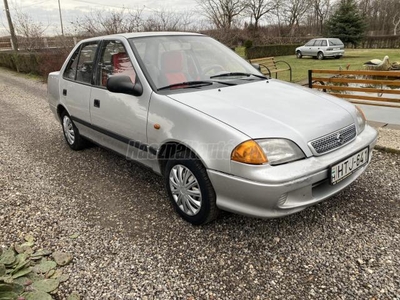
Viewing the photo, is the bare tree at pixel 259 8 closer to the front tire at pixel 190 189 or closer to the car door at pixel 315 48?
the car door at pixel 315 48

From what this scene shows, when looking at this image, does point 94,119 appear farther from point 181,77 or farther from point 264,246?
point 264,246

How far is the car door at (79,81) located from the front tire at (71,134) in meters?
0.25

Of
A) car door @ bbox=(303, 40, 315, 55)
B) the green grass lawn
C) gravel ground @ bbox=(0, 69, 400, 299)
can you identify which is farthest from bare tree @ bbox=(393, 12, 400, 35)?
gravel ground @ bbox=(0, 69, 400, 299)

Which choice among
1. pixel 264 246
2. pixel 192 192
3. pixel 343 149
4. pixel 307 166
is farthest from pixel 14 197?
pixel 343 149

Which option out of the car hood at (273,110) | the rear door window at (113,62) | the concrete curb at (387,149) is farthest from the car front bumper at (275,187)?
the concrete curb at (387,149)

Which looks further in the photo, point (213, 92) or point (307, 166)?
point (213, 92)

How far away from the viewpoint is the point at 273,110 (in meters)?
2.55

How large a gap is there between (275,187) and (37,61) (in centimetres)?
1598

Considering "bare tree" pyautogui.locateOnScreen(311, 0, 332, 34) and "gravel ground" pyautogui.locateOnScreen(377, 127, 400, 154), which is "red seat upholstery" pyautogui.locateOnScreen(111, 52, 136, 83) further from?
"bare tree" pyautogui.locateOnScreen(311, 0, 332, 34)

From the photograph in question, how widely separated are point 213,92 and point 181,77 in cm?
43

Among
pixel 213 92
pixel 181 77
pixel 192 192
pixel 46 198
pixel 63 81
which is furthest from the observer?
pixel 63 81

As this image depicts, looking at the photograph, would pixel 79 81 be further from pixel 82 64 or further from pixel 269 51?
pixel 269 51

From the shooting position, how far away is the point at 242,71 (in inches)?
139

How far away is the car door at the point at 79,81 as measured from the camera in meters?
3.89
